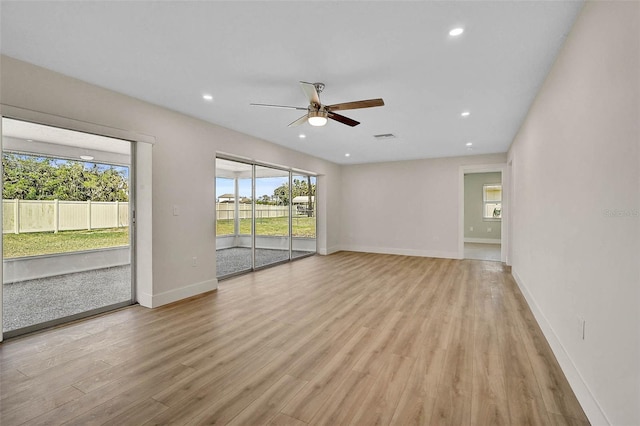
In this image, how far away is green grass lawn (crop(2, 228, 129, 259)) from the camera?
9.29 feet

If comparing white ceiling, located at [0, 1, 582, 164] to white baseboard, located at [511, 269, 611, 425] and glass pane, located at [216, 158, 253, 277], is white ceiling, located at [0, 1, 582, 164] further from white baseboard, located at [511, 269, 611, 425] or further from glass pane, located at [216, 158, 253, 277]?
white baseboard, located at [511, 269, 611, 425]

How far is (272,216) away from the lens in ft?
20.1

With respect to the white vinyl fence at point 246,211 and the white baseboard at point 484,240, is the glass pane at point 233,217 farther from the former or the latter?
the white baseboard at point 484,240

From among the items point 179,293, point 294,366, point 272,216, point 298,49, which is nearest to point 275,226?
point 272,216

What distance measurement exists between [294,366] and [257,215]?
12.1 ft

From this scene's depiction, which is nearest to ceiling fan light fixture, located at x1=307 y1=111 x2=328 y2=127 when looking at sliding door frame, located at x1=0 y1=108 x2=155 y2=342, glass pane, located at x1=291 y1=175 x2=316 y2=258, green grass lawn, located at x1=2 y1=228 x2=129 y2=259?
sliding door frame, located at x1=0 y1=108 x2=155 y2=342

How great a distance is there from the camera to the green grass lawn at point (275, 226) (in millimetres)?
5295

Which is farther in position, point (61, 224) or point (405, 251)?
point (405, 251)

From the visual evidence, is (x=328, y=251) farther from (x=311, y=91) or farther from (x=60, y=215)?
(x=60, y=215)

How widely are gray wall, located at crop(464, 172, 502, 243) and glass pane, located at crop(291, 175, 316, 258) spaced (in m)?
5.80

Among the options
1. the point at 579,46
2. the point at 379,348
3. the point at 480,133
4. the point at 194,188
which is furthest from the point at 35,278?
the point at 480,133

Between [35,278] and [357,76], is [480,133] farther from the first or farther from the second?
[35,278]

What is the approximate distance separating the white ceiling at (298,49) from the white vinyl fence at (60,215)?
4.56 feet

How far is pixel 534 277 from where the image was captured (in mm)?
3354
